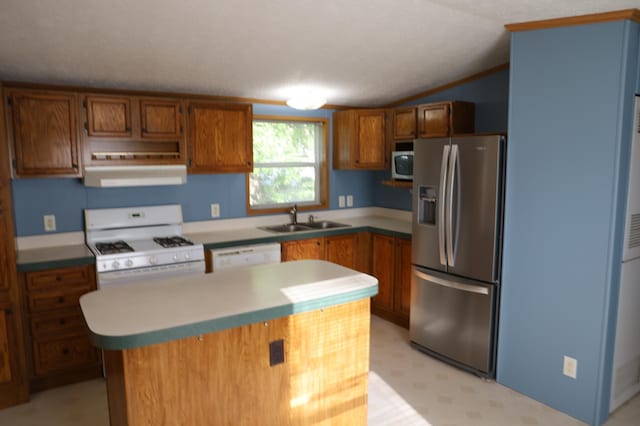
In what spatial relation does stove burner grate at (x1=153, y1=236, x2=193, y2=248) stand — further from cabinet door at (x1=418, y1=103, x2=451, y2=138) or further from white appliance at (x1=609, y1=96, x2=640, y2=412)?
white appliance at (x1=609, y1=96, x2=640, y2=412)

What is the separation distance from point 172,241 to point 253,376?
80.5 inches

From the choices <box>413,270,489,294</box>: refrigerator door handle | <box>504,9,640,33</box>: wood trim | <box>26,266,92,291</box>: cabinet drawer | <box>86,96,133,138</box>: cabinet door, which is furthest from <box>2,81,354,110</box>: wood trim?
<box>504,9,640,33</box>: wood trim

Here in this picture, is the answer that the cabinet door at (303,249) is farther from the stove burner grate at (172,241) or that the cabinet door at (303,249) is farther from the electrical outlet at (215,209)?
the stove burner grate at (172,241)

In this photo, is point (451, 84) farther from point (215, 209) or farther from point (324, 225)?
point (215, 209)

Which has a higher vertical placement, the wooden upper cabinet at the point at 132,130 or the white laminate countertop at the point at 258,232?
the wooden upper cabinet at the point at 132,130

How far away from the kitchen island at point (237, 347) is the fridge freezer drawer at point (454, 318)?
1311mm

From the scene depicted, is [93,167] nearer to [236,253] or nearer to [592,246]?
[236,253]

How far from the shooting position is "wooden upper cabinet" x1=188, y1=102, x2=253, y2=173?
3992mm

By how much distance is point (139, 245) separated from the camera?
3715 mm

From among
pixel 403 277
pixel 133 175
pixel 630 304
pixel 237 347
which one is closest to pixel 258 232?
pixel 133 175

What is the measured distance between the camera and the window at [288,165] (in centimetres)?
476

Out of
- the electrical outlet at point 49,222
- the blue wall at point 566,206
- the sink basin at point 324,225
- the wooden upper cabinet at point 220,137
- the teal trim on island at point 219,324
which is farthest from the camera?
the sink basin at point 324,225

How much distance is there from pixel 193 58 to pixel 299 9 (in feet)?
3.18

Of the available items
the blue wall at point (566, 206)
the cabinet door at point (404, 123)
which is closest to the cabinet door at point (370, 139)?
the cabinet door at point (404, 123)
